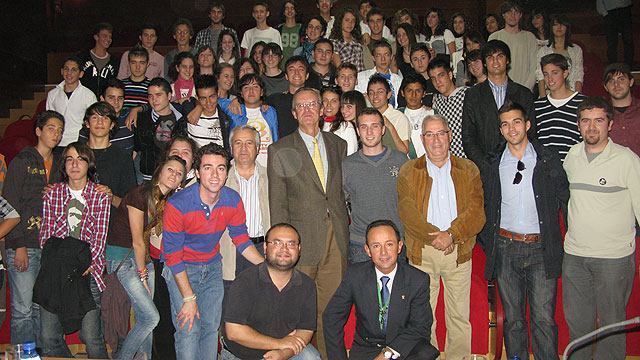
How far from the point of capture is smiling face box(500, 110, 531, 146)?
336 cm

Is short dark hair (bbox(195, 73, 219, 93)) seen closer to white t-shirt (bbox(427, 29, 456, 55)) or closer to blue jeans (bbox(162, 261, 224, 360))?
blue jeans (bbox(162, 261, 224, 360))

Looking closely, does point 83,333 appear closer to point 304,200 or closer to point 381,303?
point 304,200

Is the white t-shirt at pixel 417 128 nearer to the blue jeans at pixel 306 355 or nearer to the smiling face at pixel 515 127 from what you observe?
the smiling face at pixel 515 127

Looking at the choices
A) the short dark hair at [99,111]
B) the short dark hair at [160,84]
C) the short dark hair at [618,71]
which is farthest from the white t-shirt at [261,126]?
the short dark hair at [618,71]

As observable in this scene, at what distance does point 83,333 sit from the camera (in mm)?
3533

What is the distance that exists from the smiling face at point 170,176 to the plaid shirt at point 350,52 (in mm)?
2857

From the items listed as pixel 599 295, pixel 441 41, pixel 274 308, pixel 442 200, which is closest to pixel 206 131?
pixel 274 308

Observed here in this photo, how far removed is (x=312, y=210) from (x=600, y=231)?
5.83 feet

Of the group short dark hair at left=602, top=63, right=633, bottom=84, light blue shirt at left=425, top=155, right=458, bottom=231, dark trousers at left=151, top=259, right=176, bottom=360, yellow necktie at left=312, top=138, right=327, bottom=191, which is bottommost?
dark trousers at left=151, top=259, right=176, bottom=360

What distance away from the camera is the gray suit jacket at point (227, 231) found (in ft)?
11.5

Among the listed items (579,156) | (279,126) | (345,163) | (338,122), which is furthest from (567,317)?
(279,126)

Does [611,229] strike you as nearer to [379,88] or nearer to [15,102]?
[379,88]

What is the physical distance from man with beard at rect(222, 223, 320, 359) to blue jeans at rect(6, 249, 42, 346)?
1.53 metres

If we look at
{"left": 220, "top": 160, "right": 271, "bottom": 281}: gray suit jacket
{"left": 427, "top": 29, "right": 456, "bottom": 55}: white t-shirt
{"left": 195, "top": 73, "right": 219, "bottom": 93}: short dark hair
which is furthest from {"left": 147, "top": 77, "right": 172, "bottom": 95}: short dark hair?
{"left": 427, "top": 29, "right": 456, "bottom": 55}: white t-shirt
